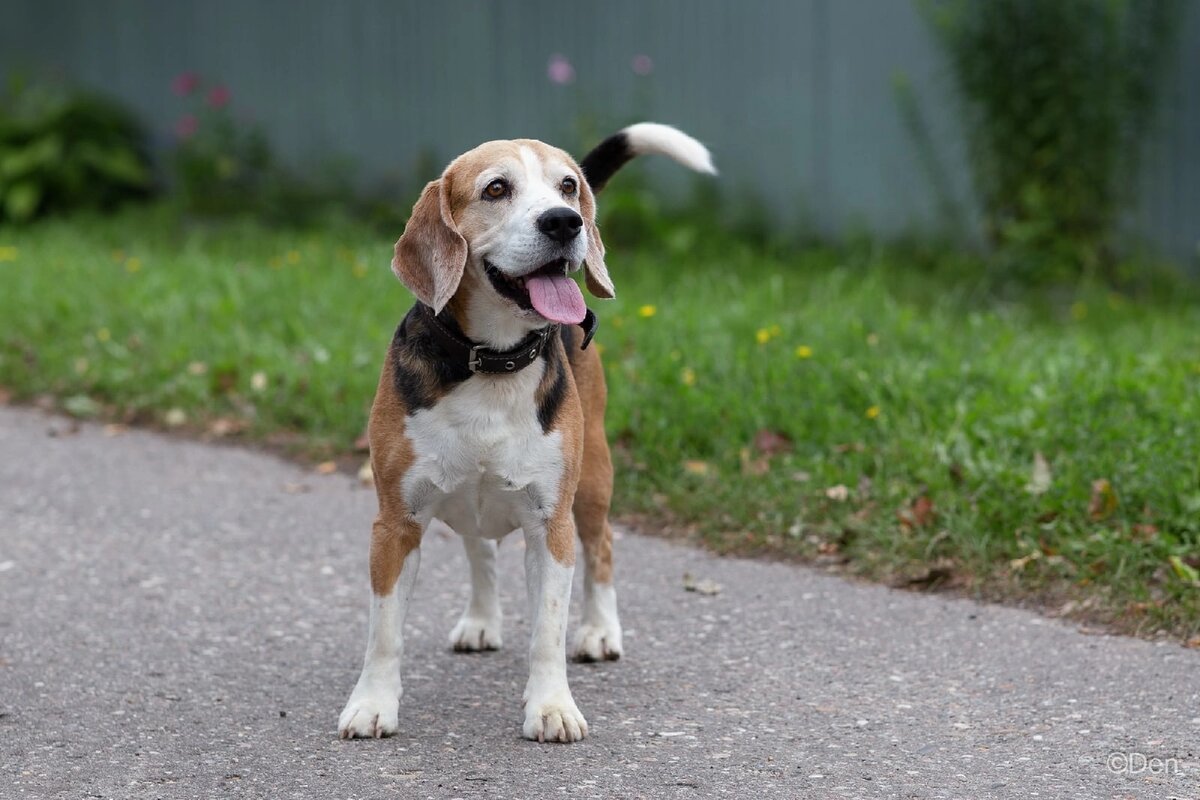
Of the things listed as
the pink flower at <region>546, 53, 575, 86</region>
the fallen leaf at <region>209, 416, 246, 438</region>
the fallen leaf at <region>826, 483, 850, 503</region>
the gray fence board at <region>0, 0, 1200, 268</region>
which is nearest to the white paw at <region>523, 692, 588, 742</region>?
the fallen leaf at <region>826, 483, 850, 503</region>

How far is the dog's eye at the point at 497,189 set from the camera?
12.8 feet

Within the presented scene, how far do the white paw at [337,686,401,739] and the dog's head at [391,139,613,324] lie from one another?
982mm

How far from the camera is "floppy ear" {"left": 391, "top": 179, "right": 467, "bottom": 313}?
3828 millimetres

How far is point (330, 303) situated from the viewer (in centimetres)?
859

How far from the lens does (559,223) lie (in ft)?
12.3

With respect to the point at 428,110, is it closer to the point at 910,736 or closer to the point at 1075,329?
the point at 1075,329

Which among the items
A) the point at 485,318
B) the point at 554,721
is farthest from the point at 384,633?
the point at 485,318

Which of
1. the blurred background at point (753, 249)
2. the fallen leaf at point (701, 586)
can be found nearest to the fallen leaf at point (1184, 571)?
the blurred background at point (753, 249)

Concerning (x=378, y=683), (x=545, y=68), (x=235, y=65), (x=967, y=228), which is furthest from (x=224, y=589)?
(x=235, y=65)

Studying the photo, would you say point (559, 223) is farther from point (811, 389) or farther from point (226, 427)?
point (226, 427)

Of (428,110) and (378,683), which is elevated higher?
(428,110)

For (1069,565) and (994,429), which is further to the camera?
(994,429)

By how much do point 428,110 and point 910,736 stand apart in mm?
9272

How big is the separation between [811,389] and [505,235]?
2817 mm
